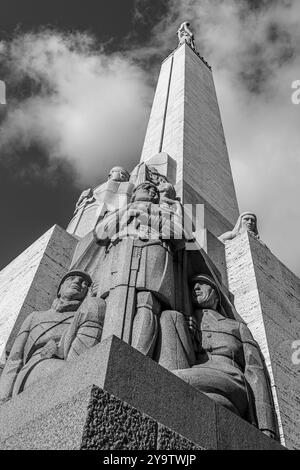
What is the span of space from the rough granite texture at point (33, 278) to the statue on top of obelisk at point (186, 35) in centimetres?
1613

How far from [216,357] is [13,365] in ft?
6.21

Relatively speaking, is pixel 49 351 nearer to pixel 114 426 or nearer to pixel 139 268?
pixel 139 268

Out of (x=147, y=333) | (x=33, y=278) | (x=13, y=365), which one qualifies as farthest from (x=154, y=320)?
(x=33, y=278)

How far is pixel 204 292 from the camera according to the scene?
18.2 feet

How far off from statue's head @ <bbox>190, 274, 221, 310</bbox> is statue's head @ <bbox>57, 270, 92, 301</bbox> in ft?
3.79

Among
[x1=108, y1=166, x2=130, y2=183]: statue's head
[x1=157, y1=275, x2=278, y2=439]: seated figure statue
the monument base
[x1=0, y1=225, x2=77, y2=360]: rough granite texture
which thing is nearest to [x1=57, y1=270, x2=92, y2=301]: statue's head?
[x1=0, y1=225, x2=77, y2=360]: rough granite texture

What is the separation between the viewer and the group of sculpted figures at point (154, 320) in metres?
4.18

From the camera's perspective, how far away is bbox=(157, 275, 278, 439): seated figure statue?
13.2 ft

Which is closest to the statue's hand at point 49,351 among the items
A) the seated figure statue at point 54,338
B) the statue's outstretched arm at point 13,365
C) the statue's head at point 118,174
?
the seated figure statue at point 54,338

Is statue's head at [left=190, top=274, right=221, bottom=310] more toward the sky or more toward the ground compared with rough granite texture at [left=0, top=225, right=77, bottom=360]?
more toward the ground

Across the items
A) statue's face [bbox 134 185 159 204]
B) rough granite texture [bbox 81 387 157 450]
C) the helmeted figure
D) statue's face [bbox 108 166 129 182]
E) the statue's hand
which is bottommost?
rough granite texture [bbox 81 387 157 450]

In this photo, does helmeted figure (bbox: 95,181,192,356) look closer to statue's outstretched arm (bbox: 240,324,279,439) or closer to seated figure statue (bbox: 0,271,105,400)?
seated figure statue (bbox: 0,271,105,400)

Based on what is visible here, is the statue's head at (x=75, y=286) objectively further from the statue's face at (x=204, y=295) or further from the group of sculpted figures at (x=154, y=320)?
the statue's face at (x=204, y=295)

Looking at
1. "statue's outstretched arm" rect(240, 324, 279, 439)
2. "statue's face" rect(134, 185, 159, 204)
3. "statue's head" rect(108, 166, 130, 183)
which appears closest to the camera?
"statue's outstretched arm" rect(240, 324, 279, 439)
